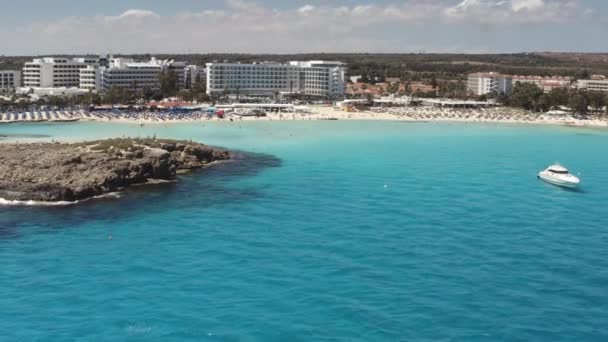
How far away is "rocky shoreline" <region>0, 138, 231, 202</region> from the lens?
1570 inches

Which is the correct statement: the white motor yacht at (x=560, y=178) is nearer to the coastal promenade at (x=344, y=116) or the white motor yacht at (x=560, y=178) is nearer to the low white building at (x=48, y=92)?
the coastal promenade at (x=344, y=116)

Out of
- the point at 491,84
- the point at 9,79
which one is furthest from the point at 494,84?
the point at 9,79

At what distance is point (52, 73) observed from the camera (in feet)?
433

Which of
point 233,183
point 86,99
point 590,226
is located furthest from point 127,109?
point 590,226

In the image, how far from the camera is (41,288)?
24703 mm

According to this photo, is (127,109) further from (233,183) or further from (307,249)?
(307,249)

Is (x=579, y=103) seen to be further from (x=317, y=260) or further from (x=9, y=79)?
(x=9, y=79)

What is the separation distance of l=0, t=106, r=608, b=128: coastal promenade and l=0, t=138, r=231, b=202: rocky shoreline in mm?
37236

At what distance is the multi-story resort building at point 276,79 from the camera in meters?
132

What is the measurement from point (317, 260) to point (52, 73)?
117269 mm

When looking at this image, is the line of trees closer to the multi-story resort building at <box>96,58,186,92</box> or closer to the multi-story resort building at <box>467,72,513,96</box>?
the multi-story resort building at <box>467,72,513,96</box>

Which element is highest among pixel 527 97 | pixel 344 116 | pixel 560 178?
pixel 527 97

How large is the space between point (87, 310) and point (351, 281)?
9.27m

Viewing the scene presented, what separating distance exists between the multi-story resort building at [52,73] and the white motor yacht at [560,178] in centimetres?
10531
